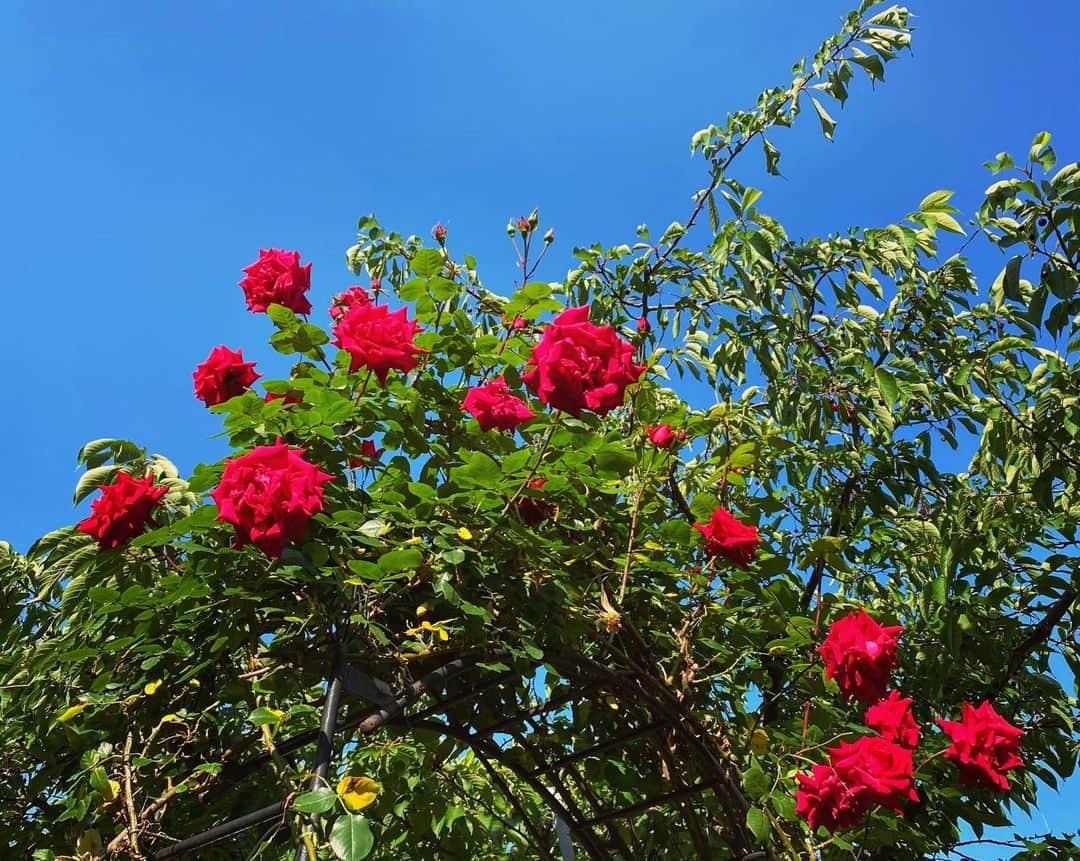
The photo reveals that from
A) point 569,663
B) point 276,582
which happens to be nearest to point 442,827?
point 569,663

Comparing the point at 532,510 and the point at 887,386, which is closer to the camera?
the point at 532,510

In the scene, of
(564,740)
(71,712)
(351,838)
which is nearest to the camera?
(351,838)

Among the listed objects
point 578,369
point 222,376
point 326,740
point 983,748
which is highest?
point 222,376

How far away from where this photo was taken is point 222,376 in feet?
5.86

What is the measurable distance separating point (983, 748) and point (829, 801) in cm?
44

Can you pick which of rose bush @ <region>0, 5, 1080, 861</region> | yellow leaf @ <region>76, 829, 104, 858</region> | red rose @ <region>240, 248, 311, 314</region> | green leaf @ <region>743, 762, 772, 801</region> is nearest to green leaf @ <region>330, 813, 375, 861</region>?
rose bush @ <region>0, 5, 1080, 861</region>

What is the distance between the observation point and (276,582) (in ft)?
5.00

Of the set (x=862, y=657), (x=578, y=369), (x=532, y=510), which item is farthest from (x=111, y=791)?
(x=862, y=657)

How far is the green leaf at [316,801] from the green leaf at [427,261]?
1071 mm

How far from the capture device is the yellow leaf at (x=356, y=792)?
3.64 feet

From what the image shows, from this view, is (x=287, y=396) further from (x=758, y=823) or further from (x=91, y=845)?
(x=758, y=823)

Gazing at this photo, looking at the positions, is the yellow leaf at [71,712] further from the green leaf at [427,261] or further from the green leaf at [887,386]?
the green leaf at [887,386]

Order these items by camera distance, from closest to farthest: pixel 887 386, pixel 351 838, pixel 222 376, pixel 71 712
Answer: pixel 351 838 → pixel 71 712 → pixel 222 376 → pixel 887 386

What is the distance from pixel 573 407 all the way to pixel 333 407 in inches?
16.6
